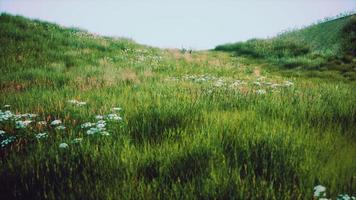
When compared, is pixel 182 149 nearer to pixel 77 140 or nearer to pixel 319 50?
pixel 77 140

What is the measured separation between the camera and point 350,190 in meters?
2.59

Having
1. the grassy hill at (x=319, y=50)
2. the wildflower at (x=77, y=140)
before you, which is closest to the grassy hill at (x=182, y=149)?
the wildflower at (x=77, y=140)

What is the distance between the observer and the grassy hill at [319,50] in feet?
49.1

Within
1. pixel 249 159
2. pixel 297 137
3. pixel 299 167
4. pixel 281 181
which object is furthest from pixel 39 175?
pixel 297 137

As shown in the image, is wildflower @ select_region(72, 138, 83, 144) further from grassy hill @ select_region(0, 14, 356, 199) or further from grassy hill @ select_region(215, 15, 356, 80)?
grassy hill @ select_region(215, 15, 356, 80)

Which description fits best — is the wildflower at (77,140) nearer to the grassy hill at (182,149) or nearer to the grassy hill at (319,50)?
the grassy hill at (182,149)

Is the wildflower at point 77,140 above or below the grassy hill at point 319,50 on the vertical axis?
below

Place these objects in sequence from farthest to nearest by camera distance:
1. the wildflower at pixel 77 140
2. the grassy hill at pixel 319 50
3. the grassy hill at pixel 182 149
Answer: the grassy hill at pixel 319 50 → the wildflower at pixel 77 140 → the grassy hill at pixel 182 149

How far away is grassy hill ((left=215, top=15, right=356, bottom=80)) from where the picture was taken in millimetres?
14978

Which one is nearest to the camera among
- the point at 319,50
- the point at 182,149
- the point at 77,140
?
the point at 182,149

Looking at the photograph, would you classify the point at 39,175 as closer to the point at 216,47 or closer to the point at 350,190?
the point at 350,190

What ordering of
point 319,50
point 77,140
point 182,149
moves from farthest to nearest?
point 319,50 → point 77,140 → point 182,149

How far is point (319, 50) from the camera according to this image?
749 inches

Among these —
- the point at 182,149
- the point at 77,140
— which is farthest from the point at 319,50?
the point at 77,140
